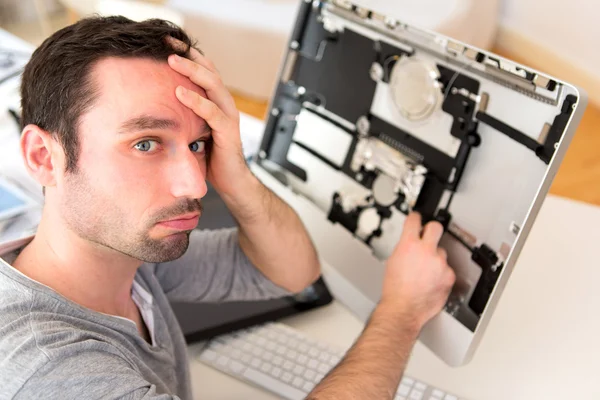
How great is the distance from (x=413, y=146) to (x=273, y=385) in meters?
0.43

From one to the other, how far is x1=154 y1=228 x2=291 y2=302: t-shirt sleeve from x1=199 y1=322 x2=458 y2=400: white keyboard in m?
0.07

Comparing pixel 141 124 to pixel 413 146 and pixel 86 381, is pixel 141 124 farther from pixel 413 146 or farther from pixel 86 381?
pixel 413 146

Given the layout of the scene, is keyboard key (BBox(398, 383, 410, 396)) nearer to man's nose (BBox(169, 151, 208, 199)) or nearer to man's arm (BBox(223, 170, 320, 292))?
man's arm (BBox(223, 170, 320, 292))

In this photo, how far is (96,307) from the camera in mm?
841

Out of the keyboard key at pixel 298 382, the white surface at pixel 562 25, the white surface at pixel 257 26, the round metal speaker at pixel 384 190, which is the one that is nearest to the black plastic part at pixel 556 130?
the round metal speaker at pixel 384 190

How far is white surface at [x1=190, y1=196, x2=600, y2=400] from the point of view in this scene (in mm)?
954

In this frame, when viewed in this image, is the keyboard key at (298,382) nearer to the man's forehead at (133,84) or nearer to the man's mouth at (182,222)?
the man's mouth at (182,222)

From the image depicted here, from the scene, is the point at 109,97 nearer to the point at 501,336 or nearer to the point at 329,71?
the point at 329,71

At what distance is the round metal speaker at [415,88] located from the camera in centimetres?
91

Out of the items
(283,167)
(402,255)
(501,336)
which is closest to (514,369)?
(501,336)

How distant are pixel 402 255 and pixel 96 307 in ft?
1.51

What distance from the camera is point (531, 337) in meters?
1.03

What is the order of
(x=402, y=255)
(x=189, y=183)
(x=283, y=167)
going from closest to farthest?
(x=189, y=183), (x=402, y=255), (x=283, y=167)

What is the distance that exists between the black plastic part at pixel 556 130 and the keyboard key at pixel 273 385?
494 mm
